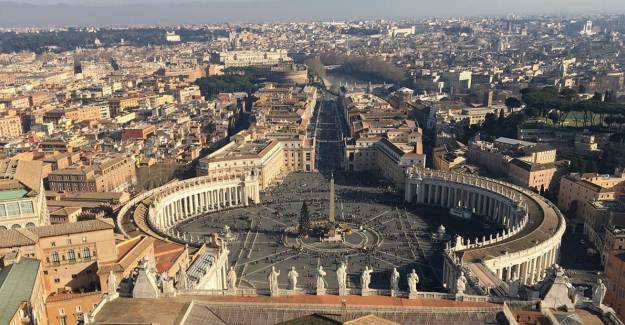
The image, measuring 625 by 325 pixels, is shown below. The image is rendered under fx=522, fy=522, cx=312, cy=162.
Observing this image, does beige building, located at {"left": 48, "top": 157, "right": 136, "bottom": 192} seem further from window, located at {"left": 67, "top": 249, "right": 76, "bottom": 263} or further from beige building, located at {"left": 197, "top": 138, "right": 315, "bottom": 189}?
window, located at {"left": 67, "top": 249, "right": 76, "bottom": 263}

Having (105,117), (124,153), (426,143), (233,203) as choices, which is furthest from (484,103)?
(105,117)

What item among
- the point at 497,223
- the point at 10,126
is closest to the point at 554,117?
the point at 497,223

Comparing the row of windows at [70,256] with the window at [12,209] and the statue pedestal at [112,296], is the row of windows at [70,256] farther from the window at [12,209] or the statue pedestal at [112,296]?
the statue pedestal at [112,296]

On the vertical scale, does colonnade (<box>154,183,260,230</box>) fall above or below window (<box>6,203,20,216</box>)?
below

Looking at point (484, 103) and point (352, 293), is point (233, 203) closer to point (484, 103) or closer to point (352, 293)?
point (352, 293)

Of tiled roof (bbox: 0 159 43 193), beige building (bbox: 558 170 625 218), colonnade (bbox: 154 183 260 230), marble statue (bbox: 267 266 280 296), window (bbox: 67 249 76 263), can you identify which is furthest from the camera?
colonnade (bbox: 154 183 260 230)

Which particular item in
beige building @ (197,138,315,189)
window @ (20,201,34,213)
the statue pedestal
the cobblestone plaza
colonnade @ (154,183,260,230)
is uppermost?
window @ (20,201,34,213)

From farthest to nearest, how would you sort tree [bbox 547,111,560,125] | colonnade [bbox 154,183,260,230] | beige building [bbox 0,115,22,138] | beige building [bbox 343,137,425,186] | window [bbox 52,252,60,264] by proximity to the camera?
beige building [bbox 0,115,22,138] < tree [bbox 547,111,560,125] < beige building [bbox 343,137,425,186] < colonnade [bbox 154,183,260,230] < window [bbox 52,252,60,264]

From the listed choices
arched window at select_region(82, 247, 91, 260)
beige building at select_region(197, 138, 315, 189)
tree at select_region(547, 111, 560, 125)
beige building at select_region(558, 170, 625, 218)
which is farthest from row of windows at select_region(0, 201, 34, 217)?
tree at select_region(547, 111, 560, 125)

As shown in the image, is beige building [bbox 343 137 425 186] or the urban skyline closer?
the urban skyline
